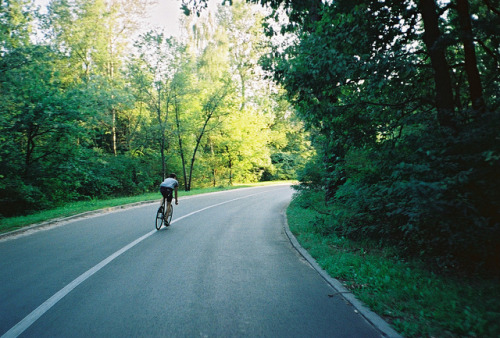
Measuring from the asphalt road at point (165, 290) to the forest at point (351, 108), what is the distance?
2040 mm

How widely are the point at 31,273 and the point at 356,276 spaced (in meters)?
5.62

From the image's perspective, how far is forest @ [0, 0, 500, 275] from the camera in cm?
464

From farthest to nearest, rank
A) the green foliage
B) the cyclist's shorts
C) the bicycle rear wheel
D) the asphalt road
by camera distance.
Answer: the cyclist's shorts
the bicycle rear wheel
the green foliage
the asphalt road

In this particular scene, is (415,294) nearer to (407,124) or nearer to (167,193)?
(407,124)

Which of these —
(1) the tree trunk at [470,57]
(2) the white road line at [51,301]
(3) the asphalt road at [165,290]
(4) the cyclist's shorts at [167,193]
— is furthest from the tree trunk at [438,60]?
(4) the cyclist's shorts at [167,193]

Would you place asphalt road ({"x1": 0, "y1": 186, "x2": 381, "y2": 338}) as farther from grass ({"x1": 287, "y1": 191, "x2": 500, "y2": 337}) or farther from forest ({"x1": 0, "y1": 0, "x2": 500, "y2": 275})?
forest ({"x1": 0, "y1": 0, "x2": 500, "y2": 275})

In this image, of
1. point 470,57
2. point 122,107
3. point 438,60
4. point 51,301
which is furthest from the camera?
point 122,107

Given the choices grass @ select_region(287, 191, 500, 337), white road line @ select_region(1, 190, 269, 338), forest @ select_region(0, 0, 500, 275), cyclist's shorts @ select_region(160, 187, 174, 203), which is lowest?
grass @ select_region(287, 191, 500, 337)

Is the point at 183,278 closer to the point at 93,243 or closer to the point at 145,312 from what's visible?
the point at 145,312

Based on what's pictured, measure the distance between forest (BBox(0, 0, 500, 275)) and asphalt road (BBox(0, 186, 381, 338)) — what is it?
80.3 inches

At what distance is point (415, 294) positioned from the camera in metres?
4.32

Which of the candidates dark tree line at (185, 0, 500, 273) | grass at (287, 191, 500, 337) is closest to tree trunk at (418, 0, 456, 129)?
dark tree line at (185, 0, 500, 273)

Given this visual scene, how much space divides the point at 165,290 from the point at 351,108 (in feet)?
17.6

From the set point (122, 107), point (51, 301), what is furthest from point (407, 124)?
point (122, 107)
